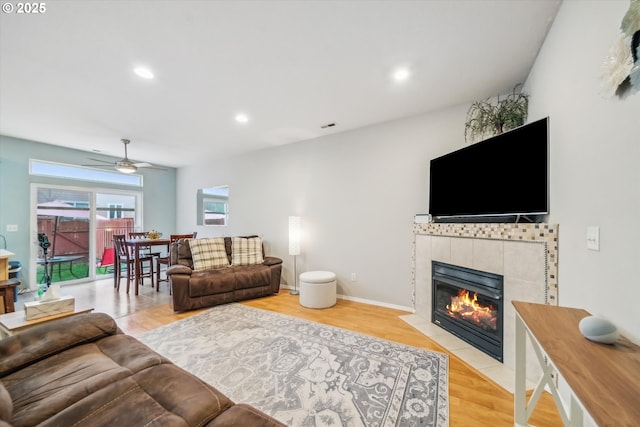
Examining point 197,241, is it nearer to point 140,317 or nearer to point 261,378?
point 140,317

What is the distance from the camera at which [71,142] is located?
446 centimetres

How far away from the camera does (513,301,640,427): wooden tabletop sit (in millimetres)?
621

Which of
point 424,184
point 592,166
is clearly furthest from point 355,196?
point 592,166

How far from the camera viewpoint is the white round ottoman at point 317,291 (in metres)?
3.48

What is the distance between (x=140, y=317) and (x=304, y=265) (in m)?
2.41

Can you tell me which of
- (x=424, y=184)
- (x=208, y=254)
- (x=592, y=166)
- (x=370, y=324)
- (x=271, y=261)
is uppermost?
(x=424, y=184)

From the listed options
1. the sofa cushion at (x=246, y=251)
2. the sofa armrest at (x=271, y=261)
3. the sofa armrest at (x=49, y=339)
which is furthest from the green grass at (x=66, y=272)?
the sofa armrest at (x=49, y=339)

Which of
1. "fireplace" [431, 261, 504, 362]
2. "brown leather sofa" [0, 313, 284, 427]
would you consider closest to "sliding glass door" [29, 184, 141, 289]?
"brown leather sofa" [0, 313, 284, 427]

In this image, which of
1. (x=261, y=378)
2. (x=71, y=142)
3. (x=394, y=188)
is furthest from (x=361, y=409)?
(x=71, y=142)

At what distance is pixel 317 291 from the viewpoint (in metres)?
3.48

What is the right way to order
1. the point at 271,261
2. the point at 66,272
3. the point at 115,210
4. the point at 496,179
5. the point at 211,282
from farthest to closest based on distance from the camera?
the point at 115,210 → the point at 66,272 → the point at 271,261 → the point at 211,282 → the point at 496,179

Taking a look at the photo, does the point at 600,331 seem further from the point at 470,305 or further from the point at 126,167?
the point at 126,167

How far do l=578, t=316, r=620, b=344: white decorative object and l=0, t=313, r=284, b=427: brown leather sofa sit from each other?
1244 mm

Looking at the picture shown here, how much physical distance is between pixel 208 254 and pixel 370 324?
2.73m
